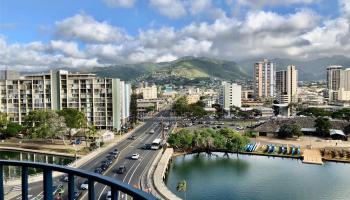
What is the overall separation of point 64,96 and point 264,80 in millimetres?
73426

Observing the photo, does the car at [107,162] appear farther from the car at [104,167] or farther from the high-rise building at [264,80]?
the high-rise building at [264,80]

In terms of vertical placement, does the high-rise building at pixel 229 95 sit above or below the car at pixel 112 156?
above

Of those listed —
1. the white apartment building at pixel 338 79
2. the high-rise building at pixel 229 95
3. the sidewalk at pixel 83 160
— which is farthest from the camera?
the white apartment building at pixel 338 79

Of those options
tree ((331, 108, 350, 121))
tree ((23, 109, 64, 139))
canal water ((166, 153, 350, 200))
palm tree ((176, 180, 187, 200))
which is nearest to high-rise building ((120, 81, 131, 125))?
tree ((23, 109, 64, 139))

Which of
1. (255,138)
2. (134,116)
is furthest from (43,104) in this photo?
(255,138)

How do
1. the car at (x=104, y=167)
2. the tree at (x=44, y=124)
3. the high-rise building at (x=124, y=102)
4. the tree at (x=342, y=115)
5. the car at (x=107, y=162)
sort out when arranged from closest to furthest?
the car at (x=104, y=167), the car at (x=107, y=162), the tree at (x=44, y=124), the high-rise building at (x=124, y=102), the tree at (x=342, y=115)

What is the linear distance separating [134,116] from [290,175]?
30772 mm

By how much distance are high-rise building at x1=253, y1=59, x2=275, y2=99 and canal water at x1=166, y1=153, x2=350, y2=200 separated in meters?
75.4

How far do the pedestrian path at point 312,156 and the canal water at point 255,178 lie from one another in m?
0.51

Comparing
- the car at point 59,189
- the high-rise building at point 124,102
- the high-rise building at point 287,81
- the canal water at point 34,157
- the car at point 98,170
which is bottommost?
the canal water at point 34,157

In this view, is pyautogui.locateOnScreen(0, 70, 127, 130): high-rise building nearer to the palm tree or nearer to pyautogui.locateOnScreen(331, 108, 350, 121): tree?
the palm tree

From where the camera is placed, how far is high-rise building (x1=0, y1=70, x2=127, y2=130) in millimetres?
39281

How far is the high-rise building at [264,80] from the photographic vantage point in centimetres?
10238

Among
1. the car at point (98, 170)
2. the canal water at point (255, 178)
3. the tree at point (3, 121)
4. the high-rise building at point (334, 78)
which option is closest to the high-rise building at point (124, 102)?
the tree at point (3, 121)
